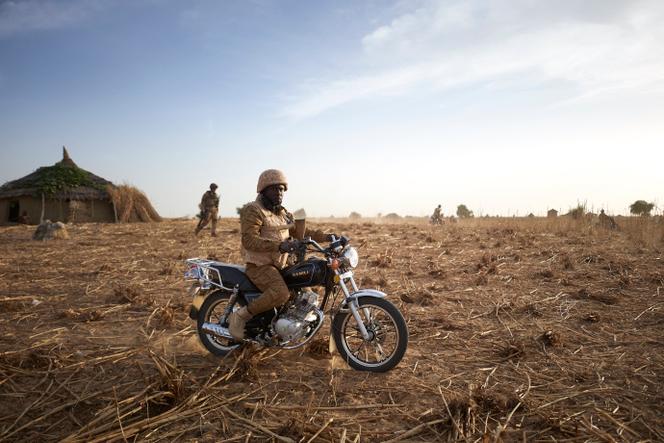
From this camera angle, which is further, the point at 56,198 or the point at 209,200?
the point at 56,198

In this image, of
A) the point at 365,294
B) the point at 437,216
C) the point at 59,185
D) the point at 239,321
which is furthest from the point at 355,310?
the point at 59,185

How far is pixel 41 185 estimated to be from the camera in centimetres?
2542

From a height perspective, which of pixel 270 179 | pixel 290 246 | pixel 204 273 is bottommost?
pixel 204 273

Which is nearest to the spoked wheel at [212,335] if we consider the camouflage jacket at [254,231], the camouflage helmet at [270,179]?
the camouflage jacket at [254,231]

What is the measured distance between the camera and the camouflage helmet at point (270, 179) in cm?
466

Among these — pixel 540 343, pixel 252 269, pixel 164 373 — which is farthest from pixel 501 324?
pixel 164 373

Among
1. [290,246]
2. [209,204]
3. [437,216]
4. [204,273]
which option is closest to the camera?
[290,246]

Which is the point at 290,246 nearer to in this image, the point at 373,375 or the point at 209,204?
the point at 373,375

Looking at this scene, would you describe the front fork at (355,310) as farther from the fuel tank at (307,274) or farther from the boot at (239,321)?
the boot at (239,321)

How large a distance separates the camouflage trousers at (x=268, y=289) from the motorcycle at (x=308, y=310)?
167 millimetres

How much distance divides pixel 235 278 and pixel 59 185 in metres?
26.4

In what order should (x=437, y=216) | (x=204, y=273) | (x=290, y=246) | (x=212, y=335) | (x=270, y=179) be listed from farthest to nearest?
1. (x=437, y=216)
2. (x=212, y=335)
3. (x=204, y=273)
4. (x=270, y=179)
5. (x=290, y=246)

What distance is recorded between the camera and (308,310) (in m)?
4.56

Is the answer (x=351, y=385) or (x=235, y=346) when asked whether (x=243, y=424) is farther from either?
(x=235, y=346)
